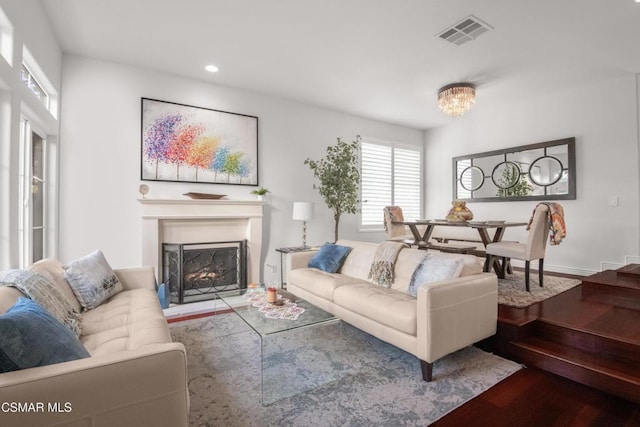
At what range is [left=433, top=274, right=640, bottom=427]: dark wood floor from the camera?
1749mm

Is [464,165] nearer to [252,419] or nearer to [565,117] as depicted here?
[565,117]

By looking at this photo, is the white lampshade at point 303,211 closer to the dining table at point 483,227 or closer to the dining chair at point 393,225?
the dining chair at point 393,225

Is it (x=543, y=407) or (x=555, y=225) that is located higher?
(x=555, y=225)

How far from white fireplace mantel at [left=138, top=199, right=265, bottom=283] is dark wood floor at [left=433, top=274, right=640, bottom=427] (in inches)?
121

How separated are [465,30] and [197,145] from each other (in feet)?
11.1

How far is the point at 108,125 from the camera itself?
3734mm

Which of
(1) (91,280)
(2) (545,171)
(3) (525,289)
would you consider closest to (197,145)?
(1) (91,280)

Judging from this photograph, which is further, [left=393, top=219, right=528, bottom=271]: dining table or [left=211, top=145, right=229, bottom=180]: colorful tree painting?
[left=211, top=145, right=229, bottom=180]: colorful tree painting

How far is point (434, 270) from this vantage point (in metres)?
2.59

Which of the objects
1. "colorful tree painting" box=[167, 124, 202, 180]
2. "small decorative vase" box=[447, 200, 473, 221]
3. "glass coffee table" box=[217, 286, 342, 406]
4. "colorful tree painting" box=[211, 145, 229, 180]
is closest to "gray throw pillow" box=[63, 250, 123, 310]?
"glass coffee table" box=[217, 286, 342, 406]

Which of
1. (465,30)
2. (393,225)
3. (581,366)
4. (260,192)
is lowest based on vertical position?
(581,366)

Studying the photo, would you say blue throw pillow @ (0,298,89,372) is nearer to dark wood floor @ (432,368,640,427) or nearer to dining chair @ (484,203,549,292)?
dark wood floor @ (432,368,640,427)

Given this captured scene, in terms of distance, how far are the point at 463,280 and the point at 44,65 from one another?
4074 mm

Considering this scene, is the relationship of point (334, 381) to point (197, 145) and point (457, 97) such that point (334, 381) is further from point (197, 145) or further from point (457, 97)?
point (457, 97)
